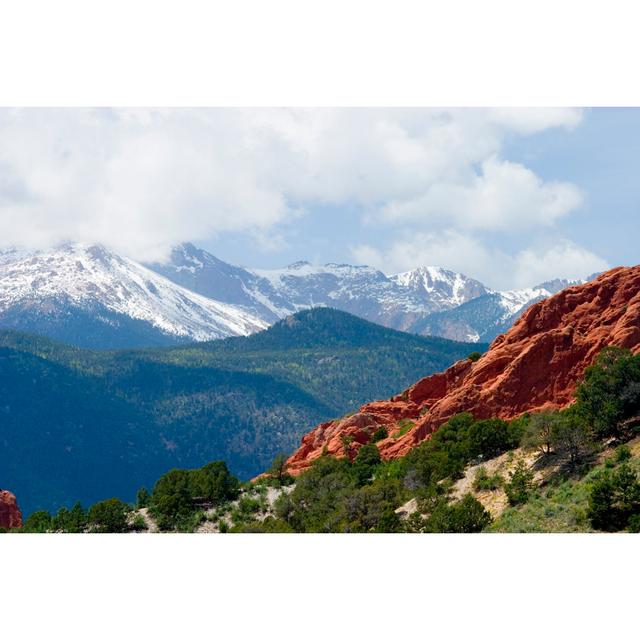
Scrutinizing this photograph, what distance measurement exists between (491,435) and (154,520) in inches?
1457

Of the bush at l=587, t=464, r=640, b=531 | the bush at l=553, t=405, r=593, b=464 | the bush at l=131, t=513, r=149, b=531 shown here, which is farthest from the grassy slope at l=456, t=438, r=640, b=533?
the bush at l=131, t=513, r=149, b=531

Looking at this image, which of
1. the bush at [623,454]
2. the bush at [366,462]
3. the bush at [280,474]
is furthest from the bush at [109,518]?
the bush at [623,454]

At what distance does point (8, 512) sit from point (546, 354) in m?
70.9

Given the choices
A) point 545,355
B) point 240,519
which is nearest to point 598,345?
point 545,355

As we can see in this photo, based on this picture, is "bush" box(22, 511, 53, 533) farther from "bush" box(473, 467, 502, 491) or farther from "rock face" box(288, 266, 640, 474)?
"bush" box(473, 467, 502, 491)

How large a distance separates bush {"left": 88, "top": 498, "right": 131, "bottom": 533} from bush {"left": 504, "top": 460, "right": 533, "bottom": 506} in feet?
136

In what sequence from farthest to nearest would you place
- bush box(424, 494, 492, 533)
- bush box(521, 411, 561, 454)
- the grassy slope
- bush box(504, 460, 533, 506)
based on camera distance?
bush box(521, 411, 561, 454), bush box(504, 460, 533, 506), bush box(424, 494, 492, 533), the grassy slope

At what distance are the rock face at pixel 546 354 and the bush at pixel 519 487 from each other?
17.8 m

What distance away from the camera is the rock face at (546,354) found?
7862 cm

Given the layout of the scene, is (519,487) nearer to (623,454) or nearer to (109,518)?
(623,454)

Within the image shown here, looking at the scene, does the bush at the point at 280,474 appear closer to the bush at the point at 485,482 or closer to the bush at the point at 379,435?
the bush at the point at 379,435

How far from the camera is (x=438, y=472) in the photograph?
7331cm

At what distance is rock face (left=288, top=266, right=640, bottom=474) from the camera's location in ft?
258

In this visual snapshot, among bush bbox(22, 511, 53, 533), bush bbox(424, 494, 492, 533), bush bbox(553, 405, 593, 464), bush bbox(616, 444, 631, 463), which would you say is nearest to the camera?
bush bbox(424, 494, 492, 533)
